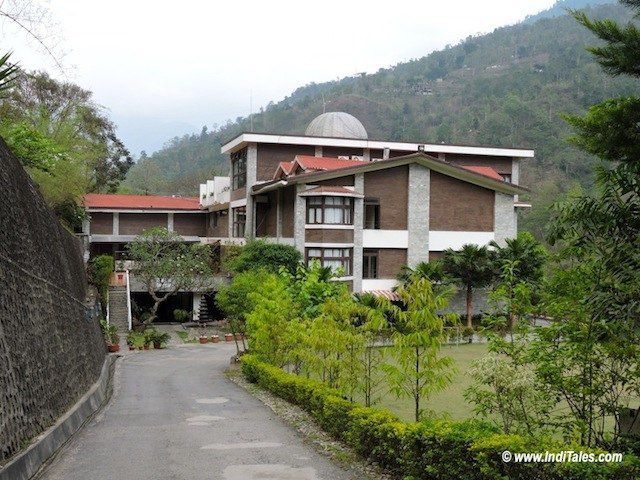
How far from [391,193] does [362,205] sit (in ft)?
6.41

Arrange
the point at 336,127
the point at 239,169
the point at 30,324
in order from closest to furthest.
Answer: the point at 30,324
the point at 239,169
the point at 336,127

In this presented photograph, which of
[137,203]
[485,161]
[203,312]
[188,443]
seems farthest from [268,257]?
[188,443]

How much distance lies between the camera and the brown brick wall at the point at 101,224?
45.6 m

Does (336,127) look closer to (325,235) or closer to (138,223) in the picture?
(325,235)

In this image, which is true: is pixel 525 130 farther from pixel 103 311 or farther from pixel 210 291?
pixel 103 311

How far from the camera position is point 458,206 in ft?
117

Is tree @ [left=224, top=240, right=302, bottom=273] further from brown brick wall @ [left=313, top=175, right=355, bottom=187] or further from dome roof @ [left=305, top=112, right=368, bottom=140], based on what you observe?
dome roof @ [left=305, top=112, right=368, bottom=140]

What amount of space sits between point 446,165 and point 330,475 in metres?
26.8

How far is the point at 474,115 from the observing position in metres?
91.8

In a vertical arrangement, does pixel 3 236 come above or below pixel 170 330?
above

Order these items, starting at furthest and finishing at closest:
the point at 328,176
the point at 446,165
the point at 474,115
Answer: the point at 474,115 → the point at 446,165 → the point at 328,176

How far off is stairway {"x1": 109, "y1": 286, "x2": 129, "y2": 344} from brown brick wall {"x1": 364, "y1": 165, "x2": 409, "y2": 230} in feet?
45.5

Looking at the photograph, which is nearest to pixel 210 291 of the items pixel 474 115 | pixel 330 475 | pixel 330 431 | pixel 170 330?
pixel 170 330

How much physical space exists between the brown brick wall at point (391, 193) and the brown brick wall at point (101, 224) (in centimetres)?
1975
